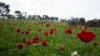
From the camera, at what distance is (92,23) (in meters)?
43.0

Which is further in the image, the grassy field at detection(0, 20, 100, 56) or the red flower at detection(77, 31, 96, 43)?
the grassy field at detection(0, 20, 100, 56)

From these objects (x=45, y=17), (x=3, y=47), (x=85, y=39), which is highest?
(x=85, y=39)

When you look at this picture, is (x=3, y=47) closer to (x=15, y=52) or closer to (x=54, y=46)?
(x=15, y=52)

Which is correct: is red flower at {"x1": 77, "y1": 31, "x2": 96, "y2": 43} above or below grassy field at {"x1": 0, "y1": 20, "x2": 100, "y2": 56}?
above

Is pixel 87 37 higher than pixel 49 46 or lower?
higher

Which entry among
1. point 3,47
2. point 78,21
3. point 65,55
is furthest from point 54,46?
point 78,21

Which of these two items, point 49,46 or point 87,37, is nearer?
point 87,37

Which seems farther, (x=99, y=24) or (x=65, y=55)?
(x=99, y=24)

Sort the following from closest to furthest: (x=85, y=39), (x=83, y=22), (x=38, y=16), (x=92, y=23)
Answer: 1. (x=85, y=39)
2. (x=92, y=23)
3. (x=83, y=22)
4. (x=38, y=16)

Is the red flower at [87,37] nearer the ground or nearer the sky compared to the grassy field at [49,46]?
nearer the sky

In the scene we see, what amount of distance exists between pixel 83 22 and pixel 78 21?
3.87ft

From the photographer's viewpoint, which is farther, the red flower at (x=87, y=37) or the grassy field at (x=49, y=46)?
the grassy field at (x=49, y=46)

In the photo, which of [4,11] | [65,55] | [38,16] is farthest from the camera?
[38,16]

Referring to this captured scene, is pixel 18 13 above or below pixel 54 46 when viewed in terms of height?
below
